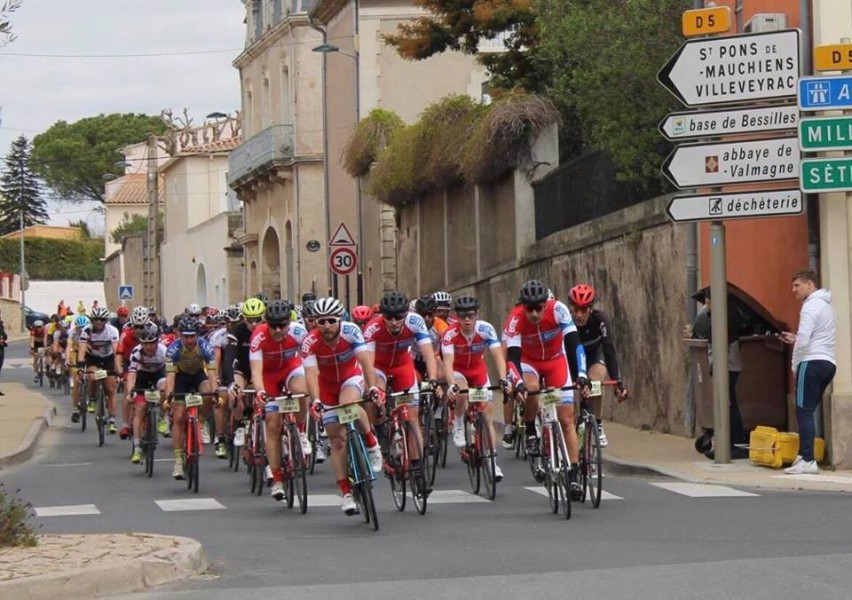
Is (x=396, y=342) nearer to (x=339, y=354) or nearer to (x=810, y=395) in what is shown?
(x=339, y=354)

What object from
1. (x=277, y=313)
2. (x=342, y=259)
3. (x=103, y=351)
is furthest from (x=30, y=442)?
(x=342, y=259)

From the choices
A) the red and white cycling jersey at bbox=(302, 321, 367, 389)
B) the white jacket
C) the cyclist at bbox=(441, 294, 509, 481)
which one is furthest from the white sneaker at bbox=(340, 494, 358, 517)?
the white jacket

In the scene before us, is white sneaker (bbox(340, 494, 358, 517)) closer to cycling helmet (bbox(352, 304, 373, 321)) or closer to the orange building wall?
the orange building wall

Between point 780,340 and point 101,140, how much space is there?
4231 inches

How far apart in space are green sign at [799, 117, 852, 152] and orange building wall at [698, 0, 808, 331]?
107 centimetres

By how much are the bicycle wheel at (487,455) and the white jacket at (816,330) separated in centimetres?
322

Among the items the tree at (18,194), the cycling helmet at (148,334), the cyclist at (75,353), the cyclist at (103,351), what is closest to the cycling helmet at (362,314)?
the cycling helmet at (148,334)

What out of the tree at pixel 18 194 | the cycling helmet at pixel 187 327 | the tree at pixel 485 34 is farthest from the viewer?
the tree at pixel 18 194

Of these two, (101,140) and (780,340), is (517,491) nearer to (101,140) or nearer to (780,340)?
(780,340)

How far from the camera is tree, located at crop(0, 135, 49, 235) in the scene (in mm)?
128750

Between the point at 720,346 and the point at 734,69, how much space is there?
272 centimetres

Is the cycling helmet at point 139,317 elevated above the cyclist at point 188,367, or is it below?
above

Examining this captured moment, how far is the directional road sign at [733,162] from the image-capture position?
16.9m

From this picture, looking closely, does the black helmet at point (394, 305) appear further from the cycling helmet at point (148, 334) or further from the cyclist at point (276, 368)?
the cycling helmet at point (148, 334)
